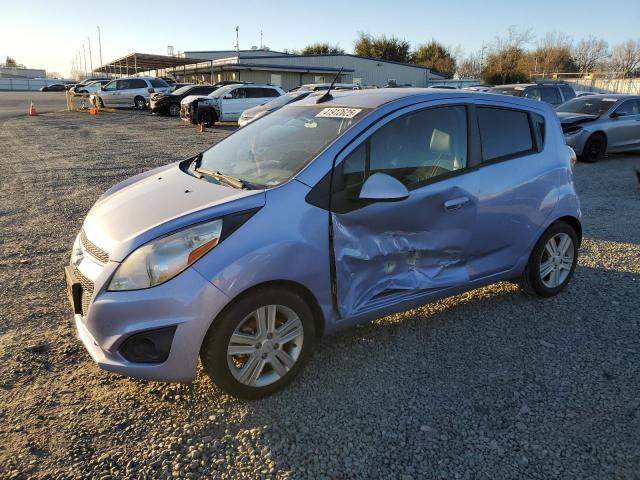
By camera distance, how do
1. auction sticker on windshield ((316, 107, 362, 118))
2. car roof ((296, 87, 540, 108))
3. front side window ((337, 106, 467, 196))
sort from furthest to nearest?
car roof ((296, 87, 540, 108)) < auction sticker on windshield ((316, 107, 362, 118)) < front side window ((337, 106, 467, 196))

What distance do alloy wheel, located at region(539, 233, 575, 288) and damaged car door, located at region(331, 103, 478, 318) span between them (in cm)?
100

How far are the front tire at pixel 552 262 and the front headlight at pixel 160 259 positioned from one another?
9.31 ft

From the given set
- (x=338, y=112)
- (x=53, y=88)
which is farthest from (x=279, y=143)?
(x=53, y=88)

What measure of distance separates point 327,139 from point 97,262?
1.58 metres

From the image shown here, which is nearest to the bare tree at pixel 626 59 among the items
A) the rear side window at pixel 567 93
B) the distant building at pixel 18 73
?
the rear side window at pixel 567 93

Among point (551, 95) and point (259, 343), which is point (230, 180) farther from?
point (551, 95)

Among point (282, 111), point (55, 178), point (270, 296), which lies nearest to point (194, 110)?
point (55, 178)

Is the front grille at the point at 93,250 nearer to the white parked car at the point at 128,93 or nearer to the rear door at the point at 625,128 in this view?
the rear door at the point at 625,128

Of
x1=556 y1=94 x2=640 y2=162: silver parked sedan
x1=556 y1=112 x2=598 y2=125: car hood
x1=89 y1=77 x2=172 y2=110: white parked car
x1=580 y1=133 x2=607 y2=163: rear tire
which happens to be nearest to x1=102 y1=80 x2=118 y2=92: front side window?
x1=89 y1=77 x2=172 y2=110: white parked car

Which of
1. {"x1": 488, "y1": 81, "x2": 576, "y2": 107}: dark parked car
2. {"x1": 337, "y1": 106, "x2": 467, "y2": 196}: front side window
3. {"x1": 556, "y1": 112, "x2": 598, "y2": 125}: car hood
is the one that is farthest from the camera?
{"x1": 488, "y1": 81, "x2": 576, "y2": 107}: dark parked car

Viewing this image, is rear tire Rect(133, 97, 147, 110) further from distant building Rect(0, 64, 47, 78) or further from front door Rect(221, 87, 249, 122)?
distant building Rect(0, 64, 47, 78)

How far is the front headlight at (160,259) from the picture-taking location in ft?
8.61

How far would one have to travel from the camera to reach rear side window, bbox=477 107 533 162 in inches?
152

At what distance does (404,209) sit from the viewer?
3309mm
